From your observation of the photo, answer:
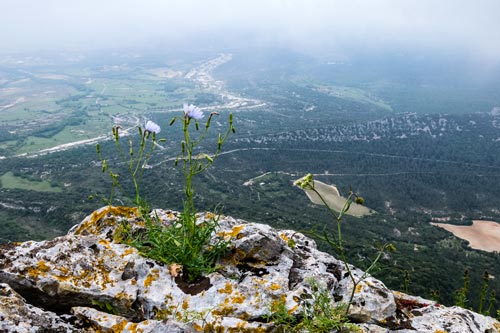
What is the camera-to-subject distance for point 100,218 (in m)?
6.53

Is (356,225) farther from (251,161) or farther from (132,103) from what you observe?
(132,103)

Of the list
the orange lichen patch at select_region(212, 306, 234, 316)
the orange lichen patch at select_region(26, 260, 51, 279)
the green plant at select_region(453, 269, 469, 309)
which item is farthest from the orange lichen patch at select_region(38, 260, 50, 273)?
the green plant at select_region(453, 269, 469, 309)

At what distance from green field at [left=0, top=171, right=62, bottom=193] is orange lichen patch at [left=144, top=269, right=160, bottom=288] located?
82213 millimetres

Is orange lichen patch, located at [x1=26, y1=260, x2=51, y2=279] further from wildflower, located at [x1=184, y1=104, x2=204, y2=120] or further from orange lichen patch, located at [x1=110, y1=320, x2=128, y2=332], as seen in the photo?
wildflower, located at [x1=184, y1=104, x2=204, y2=120]

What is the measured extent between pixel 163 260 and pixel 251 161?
101m

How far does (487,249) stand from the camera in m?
64.2

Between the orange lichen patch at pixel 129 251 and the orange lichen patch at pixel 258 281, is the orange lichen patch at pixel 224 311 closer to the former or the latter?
the orange lichen patch at pixel 258 281

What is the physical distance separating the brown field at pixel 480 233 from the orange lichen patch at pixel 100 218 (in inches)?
2851

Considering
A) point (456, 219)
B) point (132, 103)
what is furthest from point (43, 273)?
point (132, 103)

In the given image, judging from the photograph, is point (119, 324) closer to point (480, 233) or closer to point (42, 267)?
point (42, 267)

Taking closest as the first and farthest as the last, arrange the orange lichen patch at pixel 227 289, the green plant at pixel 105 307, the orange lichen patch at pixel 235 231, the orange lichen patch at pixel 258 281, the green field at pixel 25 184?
the green plant at pixel 105 307, the orange lichen patch at pixel 227 289, the orange lichen patch at pixel 258 281, the orange lichen patch at pixel 235 231, the green field at pixel 25 184

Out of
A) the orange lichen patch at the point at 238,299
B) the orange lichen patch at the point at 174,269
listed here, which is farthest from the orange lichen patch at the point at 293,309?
the orange lichen patch at the point at 174,269

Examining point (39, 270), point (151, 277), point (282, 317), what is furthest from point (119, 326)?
point (282, 317)

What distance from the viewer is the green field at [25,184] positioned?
261 feet
